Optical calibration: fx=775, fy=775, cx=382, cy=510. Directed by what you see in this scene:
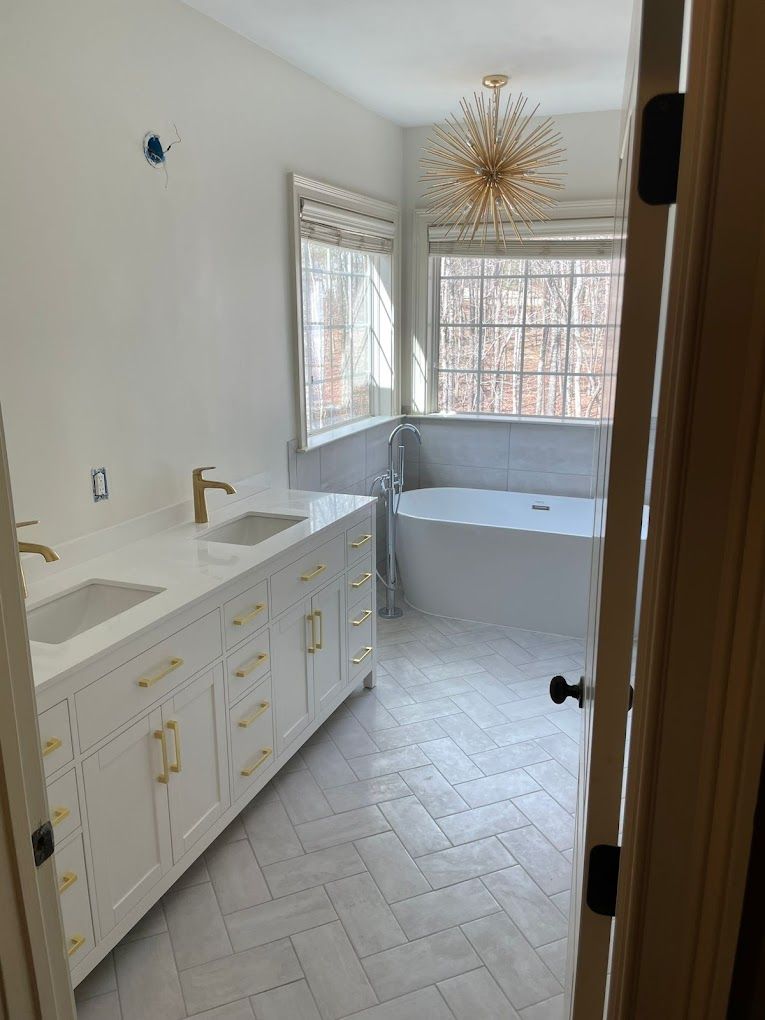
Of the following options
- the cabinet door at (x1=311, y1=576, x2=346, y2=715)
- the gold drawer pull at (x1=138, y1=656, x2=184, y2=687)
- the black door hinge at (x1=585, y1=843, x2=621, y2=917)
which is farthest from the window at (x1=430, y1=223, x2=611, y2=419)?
the black door hinge at (x1=585, y1=843, x2=621, y2=917)

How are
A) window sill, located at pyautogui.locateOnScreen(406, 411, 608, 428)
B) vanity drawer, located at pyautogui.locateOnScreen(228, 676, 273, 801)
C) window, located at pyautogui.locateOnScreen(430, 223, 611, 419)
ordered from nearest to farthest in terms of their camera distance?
vanity drawer, located at pyautogui.locateOnScreen(228, 676, 273, 801)
window, located at pyautogui.locateOnScreen(430, 223, 611, 419)
window sill, located at pyautogui.locateOnScreen(406, 411, 608, 428)

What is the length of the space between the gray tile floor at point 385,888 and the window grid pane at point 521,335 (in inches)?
87.3

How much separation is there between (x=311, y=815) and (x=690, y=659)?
88.7 inches

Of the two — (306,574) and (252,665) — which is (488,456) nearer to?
(306,574)

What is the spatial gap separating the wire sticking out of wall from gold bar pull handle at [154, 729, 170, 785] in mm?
1898

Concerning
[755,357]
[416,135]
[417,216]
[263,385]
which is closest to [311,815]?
[263,385]

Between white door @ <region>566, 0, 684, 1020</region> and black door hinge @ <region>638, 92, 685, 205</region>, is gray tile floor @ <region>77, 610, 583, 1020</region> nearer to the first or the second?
white door @ <region>566, 0, 684, 1020</region>

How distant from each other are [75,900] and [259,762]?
2.78 feet

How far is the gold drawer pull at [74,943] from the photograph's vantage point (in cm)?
186

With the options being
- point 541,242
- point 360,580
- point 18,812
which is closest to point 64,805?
point 18,812

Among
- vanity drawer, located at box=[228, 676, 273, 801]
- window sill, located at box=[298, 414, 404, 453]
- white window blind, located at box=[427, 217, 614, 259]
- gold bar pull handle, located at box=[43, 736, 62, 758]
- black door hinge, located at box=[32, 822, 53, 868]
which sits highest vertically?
white window blind, located at box=[427, 217, 614, 259]

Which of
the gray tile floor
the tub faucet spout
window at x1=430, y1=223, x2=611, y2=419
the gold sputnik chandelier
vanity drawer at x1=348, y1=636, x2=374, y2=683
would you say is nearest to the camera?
the gray tile floor

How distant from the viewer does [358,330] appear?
4.73 metres

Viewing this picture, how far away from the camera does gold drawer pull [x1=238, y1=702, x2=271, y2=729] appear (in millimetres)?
2521
